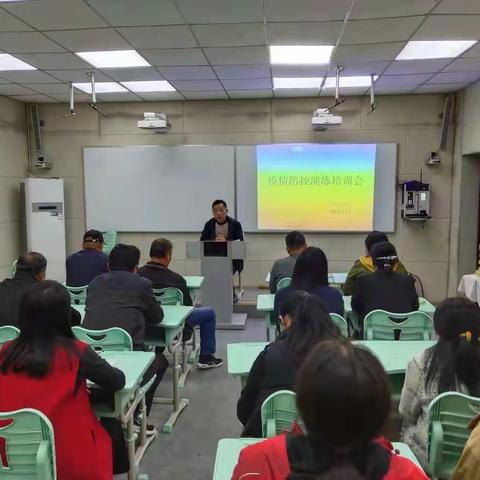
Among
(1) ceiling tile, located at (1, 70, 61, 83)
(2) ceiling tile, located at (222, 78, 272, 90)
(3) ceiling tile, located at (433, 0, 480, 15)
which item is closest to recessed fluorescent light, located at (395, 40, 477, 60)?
(3) ceiling tile, located at (433, 0, 480, 15)

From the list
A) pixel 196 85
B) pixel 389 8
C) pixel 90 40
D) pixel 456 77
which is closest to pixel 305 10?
pixel 389 8

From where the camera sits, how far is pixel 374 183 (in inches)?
260

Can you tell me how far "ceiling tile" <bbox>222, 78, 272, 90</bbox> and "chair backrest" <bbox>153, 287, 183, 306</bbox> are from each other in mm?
3023

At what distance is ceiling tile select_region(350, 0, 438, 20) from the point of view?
130 inches

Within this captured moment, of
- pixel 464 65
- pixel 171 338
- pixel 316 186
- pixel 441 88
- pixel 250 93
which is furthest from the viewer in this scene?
pixel 316 186

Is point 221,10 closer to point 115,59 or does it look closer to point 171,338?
point 115,59

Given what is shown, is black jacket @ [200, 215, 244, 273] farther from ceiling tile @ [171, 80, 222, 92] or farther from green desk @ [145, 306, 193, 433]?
green desk @ [145, 306, 193, 433]

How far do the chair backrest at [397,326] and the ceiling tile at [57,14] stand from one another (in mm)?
3029

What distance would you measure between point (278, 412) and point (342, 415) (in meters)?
0.94

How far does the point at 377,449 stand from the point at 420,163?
6.32 metres

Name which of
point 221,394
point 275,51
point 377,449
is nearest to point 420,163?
point 275,51

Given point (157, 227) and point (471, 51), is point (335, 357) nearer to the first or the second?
point (471, 51)

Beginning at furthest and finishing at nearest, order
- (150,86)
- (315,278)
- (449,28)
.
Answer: (150,86), (449,28), (315,278)

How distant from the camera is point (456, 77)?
551 centimetres
